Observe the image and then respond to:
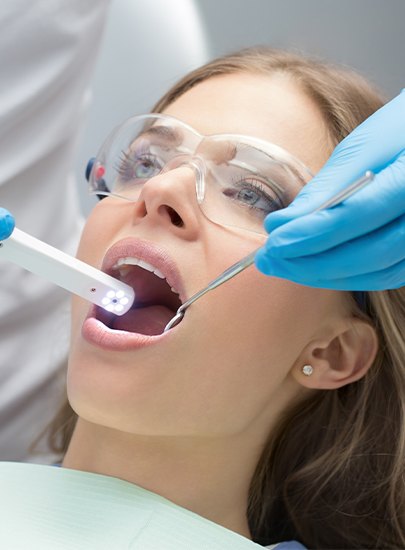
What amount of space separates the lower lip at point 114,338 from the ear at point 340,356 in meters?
0.30

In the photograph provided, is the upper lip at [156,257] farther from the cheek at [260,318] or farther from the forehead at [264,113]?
the forehead at [264,113]

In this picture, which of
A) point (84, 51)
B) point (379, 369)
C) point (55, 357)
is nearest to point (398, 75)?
point (84, 51)

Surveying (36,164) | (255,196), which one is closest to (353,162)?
(255,196)

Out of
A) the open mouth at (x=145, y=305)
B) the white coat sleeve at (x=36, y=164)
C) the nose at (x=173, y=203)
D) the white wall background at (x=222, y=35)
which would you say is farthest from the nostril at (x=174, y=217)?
the white wall background at (x=222, y=35)

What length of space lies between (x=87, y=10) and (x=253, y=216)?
0.77 metres

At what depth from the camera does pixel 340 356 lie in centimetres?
154

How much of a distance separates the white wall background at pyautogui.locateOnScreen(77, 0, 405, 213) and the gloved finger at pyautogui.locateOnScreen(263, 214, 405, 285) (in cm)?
120

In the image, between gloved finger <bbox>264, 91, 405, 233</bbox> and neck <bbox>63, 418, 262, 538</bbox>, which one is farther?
neck <bbox>63, 418, 262, 538</bbox>

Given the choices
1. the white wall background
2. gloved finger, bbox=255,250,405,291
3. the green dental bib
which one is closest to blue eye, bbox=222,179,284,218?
gloved finger, bbox=255,250,405,291

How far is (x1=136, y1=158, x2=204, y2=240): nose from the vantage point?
134 centimetres

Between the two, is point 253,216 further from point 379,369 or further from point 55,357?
point 55,357

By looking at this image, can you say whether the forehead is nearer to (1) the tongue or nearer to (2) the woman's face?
(2) the woman's face

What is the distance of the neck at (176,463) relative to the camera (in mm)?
1445

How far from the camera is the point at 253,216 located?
1.42 meters
